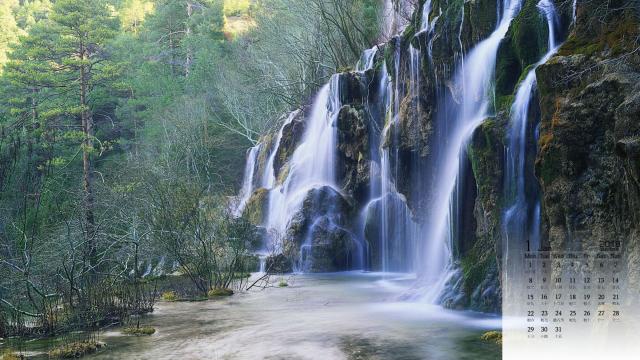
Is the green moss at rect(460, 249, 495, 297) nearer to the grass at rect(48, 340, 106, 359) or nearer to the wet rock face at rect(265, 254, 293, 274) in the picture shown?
the grass at rect(48, 340, 106, 359)

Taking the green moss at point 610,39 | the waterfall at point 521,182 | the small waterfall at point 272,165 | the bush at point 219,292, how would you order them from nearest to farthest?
1. the green moss at point 610,39
2. the waterfall at point 521,182
3. the bush at point 219,292
4. the small waterfall at point 272,165

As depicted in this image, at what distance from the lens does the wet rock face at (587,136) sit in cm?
892

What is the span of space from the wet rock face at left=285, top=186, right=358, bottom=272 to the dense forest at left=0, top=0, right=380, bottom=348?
5.84ft

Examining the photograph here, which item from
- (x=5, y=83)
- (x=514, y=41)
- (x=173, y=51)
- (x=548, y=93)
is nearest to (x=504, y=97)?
(x=514, y=41)

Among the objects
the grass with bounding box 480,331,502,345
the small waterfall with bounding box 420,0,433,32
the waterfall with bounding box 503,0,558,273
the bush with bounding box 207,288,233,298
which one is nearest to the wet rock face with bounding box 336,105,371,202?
the small waterfall with bounding box 420,0,433,32

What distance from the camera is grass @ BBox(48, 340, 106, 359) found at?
967cm

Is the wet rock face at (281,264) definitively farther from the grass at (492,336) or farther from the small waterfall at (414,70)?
the grass at (492,336)

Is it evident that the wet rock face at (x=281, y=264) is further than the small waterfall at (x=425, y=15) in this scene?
Yes

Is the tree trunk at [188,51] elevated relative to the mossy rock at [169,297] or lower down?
elevated

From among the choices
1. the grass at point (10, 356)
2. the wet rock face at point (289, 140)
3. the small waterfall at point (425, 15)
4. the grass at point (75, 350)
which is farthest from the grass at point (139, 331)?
the wet rock face at point (289, 140)

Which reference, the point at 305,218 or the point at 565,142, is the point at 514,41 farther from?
the point at 305,218

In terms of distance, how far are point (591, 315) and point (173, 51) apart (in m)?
47.1

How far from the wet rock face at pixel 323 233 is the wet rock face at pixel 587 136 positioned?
12.7 metres

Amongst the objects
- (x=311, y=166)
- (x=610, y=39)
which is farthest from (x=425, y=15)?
(x=610, y=39)
